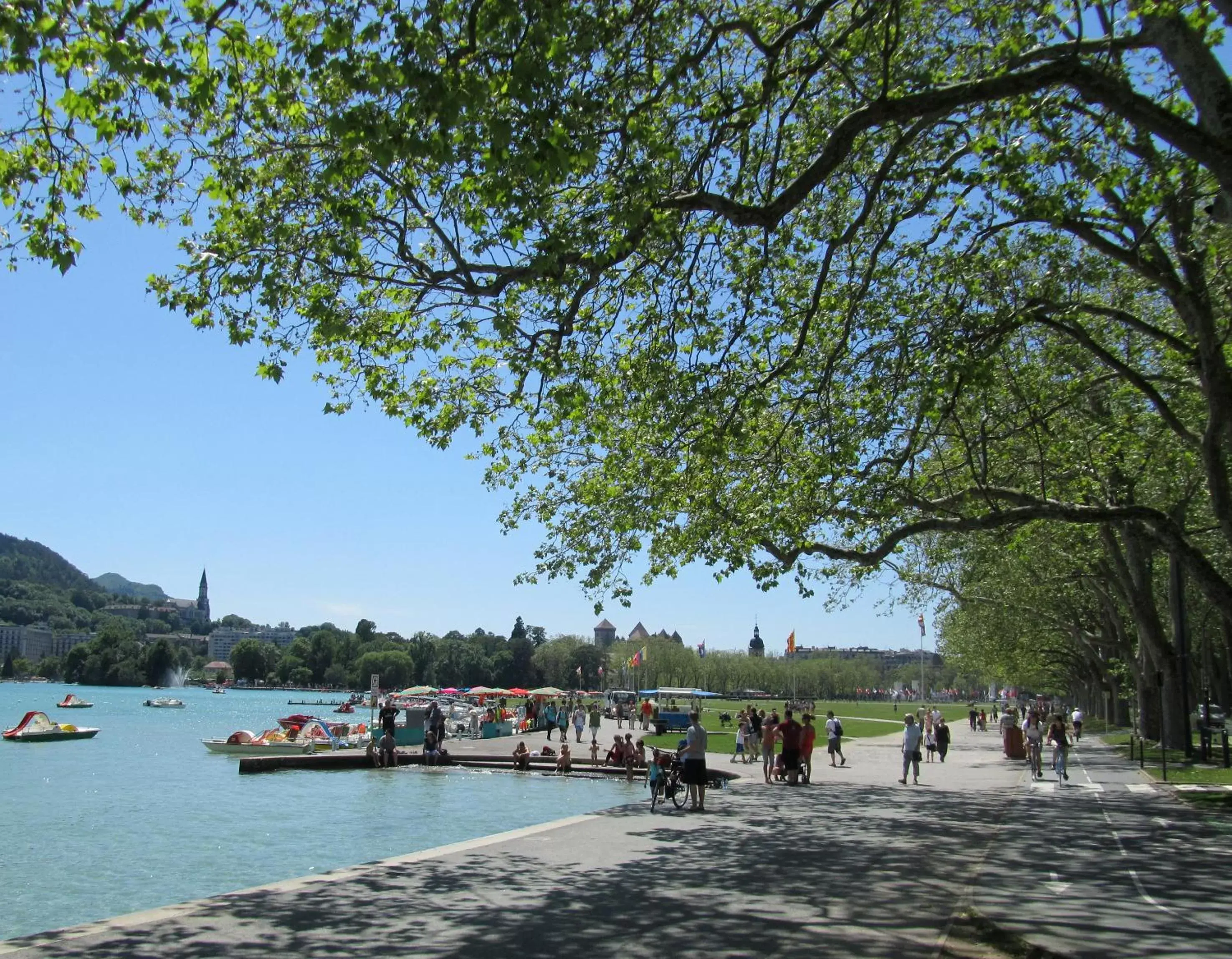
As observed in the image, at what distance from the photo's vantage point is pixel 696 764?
16859 millimetres

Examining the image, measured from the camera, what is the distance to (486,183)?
9594 mm

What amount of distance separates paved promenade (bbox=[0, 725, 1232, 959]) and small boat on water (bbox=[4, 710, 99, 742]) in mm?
45317

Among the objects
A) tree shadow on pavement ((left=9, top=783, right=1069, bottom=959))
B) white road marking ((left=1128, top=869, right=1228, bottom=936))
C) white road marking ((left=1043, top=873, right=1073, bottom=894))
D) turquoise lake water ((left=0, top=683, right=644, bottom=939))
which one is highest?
white road marking ((left=1128, top=869, right=1228, bottom=936))

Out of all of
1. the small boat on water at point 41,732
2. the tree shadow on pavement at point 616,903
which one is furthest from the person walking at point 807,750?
the small boat on water at point 41,732

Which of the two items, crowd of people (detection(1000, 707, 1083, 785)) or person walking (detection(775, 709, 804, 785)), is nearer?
person walking (detection(775, 709, 804, 785))

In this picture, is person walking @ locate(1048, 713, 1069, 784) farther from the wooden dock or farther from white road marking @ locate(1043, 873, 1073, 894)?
white road marking @ locate(1043, 873, 1073, 894)

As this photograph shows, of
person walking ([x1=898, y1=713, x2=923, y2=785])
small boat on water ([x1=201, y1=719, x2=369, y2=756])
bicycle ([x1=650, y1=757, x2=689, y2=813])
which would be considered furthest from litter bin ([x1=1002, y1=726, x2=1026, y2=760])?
small boat on water ([x1=201, y1=719, x2=369, y2=756])

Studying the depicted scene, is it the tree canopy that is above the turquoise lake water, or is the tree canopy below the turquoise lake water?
above

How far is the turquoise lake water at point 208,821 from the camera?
15617mm

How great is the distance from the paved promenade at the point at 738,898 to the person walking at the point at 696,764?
2.44 ft

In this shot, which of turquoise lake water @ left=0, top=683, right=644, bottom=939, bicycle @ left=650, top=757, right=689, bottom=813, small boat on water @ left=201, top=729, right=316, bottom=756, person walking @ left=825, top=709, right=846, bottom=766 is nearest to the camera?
turquoise lake water @ left=0, top=683, right=644, bottom=939

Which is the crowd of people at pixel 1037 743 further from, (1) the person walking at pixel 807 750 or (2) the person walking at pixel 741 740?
(2) the person walking at pixel 741 740

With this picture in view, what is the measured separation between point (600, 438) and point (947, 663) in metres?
80.6

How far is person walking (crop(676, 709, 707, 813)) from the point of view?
1681 centimetres
